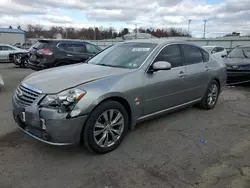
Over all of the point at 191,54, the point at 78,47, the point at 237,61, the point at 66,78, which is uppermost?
the point at 78,47

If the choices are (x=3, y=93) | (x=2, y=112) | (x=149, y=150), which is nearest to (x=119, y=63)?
(x=149, y=150)

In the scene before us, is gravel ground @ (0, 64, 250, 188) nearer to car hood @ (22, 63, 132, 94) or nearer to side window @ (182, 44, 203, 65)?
car hood @ (22, 63, 132, 94)

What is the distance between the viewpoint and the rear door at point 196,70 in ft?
14.9

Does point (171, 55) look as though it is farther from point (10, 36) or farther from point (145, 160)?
point (10, 36)

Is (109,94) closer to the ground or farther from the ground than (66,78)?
closer to the ground

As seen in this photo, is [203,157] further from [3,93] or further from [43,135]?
[3,93]

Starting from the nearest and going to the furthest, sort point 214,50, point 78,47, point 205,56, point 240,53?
point 205,56
point 240,53
point 78,47
point 214,50

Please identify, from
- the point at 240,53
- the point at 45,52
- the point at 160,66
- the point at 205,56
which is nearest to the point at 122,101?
the point at 160,66

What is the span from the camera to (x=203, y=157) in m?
3.25

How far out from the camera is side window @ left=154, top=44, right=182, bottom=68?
4.02m

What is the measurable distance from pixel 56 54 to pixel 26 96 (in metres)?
6.02

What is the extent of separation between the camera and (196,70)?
4699mm

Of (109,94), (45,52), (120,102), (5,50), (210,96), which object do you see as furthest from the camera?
(5,50)

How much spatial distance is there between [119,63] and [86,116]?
141 cm
